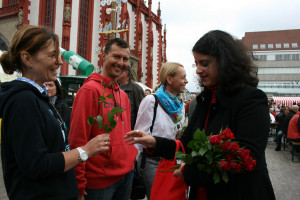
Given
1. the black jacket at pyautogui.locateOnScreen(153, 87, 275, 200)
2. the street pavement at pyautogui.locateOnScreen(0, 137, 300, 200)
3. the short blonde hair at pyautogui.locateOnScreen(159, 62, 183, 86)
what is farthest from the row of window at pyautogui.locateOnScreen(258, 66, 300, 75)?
the black jacket at pyautogui.locateOnScreen(153, 87, 275, 200)

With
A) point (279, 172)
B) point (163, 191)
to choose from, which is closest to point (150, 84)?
point (279, 172)

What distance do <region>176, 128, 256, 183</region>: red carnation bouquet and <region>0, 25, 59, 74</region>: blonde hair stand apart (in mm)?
1132

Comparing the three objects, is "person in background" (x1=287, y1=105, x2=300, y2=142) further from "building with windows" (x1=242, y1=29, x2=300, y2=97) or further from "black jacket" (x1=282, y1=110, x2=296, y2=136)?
"building with windows" (x1=242, y1=29, x2=300, y2=97)

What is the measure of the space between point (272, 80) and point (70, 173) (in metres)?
61.2

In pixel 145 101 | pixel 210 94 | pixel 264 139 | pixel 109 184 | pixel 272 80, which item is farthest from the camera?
pixel 272 80

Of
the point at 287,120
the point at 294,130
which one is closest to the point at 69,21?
the point at 287,120

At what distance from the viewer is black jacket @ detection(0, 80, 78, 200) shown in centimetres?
145

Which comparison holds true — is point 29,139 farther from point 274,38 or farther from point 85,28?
Answer: point 274,38

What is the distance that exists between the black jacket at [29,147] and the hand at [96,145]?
0.19m

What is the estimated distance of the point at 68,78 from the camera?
10.6 meters

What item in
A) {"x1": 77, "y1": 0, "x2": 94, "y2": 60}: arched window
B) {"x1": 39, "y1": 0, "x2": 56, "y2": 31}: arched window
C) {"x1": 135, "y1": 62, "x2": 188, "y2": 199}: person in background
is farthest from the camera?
{"x1": 77, "y1": 0, "x2": 94, "y2": 60}: arched window

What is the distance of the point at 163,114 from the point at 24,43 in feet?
5.93

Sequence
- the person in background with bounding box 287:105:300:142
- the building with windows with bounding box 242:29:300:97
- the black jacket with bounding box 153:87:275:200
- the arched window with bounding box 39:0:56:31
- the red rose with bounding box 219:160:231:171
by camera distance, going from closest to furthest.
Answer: the red rose with bounding box 219:160:231:171 < the black jacket with bounding box 153:87:275:200 < the person in background with bounding box 287:105:300:142 < the arched window with bounding box 39:0:56:31 < the building with windows with bounding box 242:29:300:97

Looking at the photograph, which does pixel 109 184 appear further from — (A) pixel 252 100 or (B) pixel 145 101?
(A) pixel 252 100
